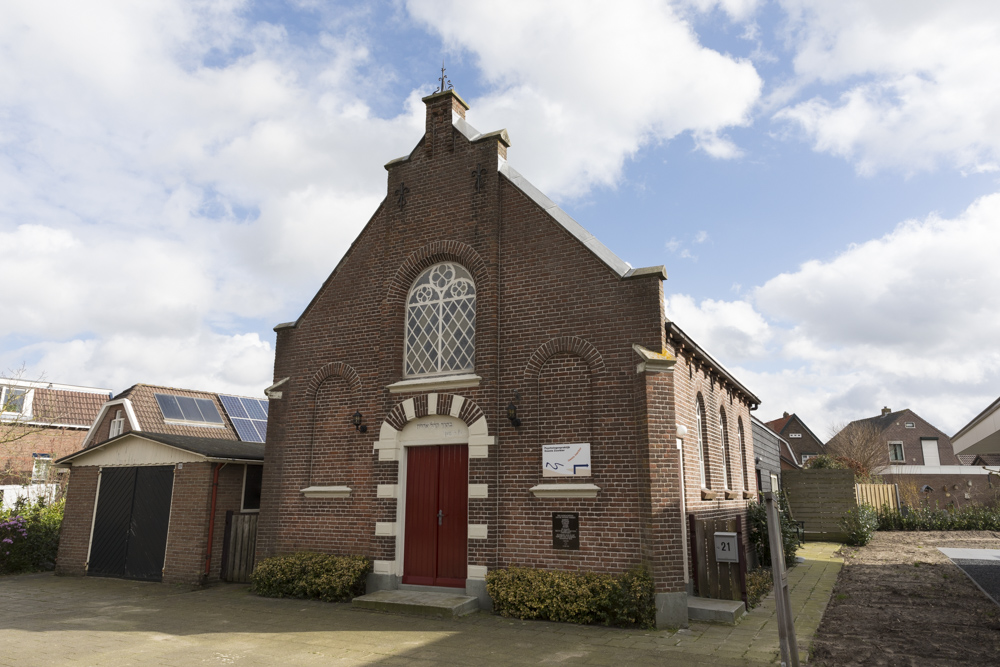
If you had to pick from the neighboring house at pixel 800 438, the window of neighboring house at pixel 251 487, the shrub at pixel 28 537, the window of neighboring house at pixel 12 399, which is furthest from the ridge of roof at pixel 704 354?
the neighboring house at pixel 800 438

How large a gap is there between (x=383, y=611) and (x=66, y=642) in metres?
4.57

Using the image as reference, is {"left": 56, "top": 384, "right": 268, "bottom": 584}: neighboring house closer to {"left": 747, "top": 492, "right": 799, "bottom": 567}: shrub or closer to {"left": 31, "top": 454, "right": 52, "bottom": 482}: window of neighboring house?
{"left": 747, "top": 492, "right": 799, "bottom": 567}: shrub

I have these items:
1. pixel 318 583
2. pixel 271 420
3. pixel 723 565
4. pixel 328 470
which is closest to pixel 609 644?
pixel 723 565

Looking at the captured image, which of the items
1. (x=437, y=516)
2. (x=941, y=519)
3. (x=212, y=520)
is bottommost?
(x=941, y=519)

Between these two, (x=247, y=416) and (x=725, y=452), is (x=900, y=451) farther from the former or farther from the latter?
(x=247, y=416)

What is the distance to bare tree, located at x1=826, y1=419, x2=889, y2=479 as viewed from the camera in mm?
39719

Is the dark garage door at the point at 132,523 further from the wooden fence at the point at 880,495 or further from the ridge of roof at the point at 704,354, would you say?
the wooden fence at the point at 880,495

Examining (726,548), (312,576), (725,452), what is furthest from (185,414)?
(726,548)

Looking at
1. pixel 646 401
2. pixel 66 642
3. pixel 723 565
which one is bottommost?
pixel 66 642

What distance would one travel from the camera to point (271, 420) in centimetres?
1401

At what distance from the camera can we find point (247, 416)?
2658cm

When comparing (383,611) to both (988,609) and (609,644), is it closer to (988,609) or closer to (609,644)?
(609,644)

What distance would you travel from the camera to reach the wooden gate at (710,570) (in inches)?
410

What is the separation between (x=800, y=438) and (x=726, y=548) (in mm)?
47821
